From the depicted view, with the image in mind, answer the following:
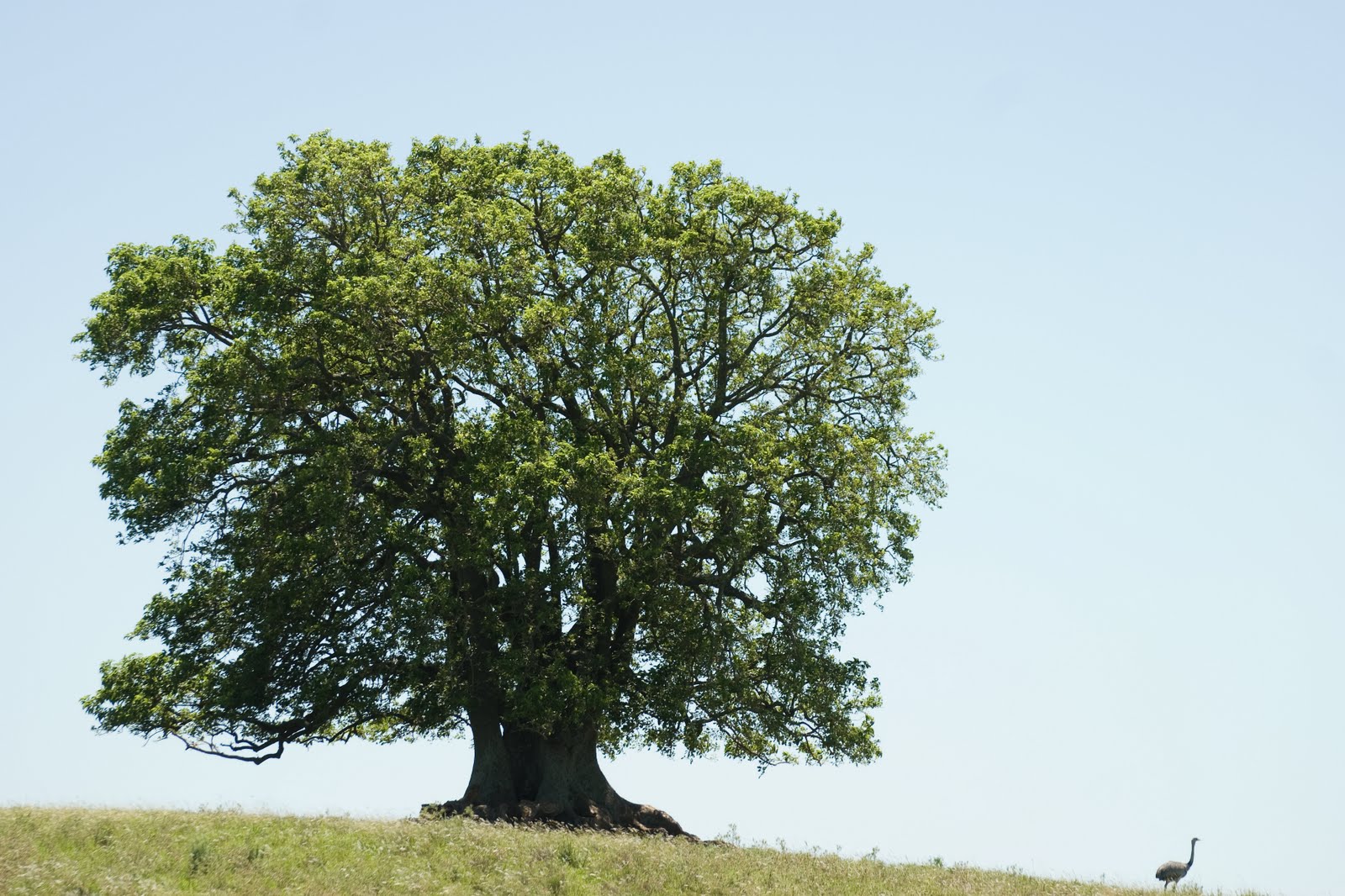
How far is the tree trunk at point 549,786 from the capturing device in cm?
3550

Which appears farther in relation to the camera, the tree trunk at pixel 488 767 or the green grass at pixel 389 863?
the tree trunk at pixel 488 767

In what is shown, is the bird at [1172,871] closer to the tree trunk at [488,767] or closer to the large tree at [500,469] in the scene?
the large tree at [500,469]

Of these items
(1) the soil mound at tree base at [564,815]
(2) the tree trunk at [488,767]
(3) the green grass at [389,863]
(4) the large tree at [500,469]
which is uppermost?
(4) the large tree at [500,469]

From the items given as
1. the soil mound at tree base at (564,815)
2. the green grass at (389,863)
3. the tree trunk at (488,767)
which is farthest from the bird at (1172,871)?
the tree trunk at (488,767)

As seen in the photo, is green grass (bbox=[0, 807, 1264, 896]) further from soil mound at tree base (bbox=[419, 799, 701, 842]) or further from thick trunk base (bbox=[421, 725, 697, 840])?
thick trunk base (bbox=[421, 725, 697, 840])

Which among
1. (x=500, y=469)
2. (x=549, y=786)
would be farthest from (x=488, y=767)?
(x=500, y=469)

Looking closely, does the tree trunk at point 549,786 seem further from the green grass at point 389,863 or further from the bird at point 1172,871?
the bird at point 1172,871

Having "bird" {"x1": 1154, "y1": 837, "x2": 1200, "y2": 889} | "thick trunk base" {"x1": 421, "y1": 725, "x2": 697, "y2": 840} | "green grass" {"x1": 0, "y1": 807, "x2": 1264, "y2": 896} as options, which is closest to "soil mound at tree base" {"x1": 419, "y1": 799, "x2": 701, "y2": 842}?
"thick trunk base" {"x1": 421, "y1": 725, "x2": 697, "y2": 840}

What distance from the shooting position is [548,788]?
35.9 m

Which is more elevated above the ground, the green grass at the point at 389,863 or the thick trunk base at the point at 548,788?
the thick trunk base at the point at 548,788

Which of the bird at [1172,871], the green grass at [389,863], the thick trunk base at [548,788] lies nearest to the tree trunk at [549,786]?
the thick trunk base at [548,788]

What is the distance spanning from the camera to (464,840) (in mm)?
29766

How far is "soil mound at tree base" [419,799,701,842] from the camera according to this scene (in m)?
34.7

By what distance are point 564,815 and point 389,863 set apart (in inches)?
318
